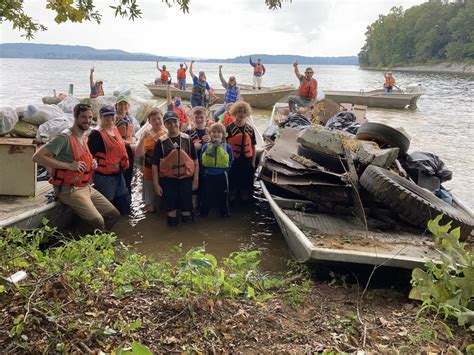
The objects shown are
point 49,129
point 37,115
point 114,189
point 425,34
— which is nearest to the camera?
point 114,189

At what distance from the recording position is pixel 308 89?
13.5 metres

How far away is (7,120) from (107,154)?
262 centimetres

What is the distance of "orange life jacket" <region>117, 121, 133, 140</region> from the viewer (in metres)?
6.75

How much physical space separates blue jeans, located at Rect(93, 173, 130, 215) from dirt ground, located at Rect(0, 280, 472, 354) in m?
2.92

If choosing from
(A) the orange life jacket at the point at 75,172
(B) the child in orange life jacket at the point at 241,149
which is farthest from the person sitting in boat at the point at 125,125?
(B) the child in orange life jacket at the point at 241,149

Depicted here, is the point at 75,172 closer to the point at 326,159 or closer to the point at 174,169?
the point at 174,169

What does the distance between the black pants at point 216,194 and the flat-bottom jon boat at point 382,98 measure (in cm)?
1699

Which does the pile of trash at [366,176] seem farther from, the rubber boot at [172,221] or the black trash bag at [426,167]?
the rubber boot at [172,221]

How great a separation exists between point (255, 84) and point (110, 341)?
73.7 ft

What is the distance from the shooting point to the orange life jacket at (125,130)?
675 centimetres

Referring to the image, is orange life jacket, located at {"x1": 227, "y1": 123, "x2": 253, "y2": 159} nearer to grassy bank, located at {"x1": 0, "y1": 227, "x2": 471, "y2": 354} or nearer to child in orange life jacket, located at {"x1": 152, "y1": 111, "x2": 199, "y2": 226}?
child in orange life jacket, located at {"x1": 152, "y1": 111, "x2": 199, "y2": 226}

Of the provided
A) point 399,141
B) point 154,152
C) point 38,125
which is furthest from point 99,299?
point 38,125

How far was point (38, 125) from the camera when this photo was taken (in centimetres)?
786

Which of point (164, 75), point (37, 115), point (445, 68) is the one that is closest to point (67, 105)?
point (37, 115)
